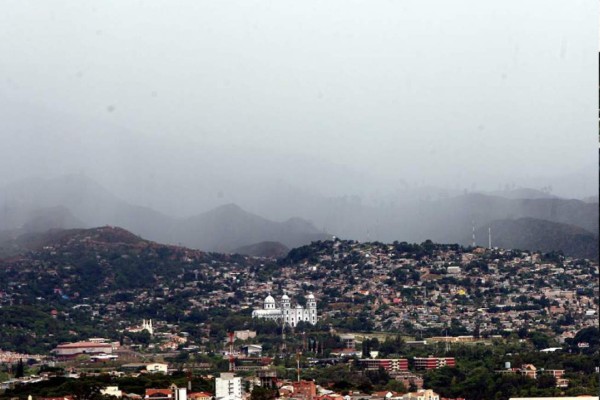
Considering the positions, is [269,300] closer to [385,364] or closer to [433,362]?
[385,364]

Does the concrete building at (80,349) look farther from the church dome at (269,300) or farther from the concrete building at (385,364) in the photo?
Result: the church dome at (269,300)

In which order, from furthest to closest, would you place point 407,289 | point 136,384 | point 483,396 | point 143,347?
point 407,289
point 143,347
point 483,396
point 136,384

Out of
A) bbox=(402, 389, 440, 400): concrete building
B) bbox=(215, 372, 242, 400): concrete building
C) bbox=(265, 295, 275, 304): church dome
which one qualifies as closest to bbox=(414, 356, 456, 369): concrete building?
bbox=(402, 389, 440, 400): concrete building

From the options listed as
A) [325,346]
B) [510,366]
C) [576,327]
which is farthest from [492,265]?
[510,366]

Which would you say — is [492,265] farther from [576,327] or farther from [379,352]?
[379,352]

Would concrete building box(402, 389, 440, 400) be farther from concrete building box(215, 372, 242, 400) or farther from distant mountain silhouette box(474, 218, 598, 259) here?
distant mountain silhouette box(474, 218, 598, 259)

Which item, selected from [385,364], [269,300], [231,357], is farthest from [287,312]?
[385,364]
